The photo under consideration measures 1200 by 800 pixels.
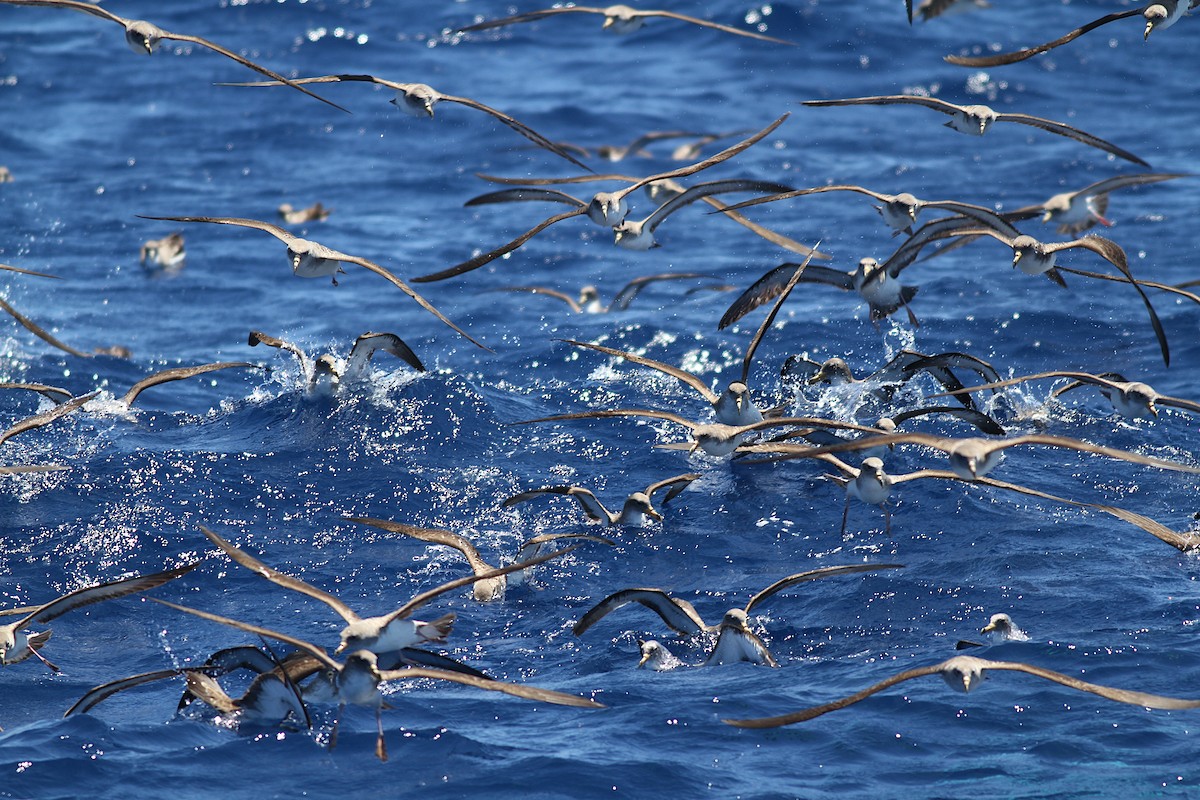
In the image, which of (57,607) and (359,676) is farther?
(57,607)

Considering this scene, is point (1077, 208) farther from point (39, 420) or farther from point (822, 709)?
point (39, 420)

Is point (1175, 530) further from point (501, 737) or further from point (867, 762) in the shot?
point (501, 737)

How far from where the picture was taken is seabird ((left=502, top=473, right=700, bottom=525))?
14.2 m

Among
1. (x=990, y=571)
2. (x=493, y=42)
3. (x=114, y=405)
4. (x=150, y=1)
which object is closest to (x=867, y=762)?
(x=990, y=571)

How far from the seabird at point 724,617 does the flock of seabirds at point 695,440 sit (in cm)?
2

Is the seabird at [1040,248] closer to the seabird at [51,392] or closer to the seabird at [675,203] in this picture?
the seabird at [675,203]

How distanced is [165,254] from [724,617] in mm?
15481

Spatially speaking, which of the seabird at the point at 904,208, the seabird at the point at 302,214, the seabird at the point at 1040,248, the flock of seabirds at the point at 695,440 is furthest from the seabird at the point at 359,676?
the seabird at the point at 302,214

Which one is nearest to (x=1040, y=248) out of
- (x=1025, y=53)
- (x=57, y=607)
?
(x=1025, y=53)

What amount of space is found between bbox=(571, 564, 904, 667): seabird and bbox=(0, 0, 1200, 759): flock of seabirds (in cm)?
2

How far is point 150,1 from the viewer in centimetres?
3759

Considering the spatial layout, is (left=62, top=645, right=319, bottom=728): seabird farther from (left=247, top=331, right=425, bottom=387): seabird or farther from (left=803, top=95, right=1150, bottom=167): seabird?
(left=803, top=95, right=1150, bottom=167): seabird

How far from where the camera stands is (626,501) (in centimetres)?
1474

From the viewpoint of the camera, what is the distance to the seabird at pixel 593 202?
551 inches
